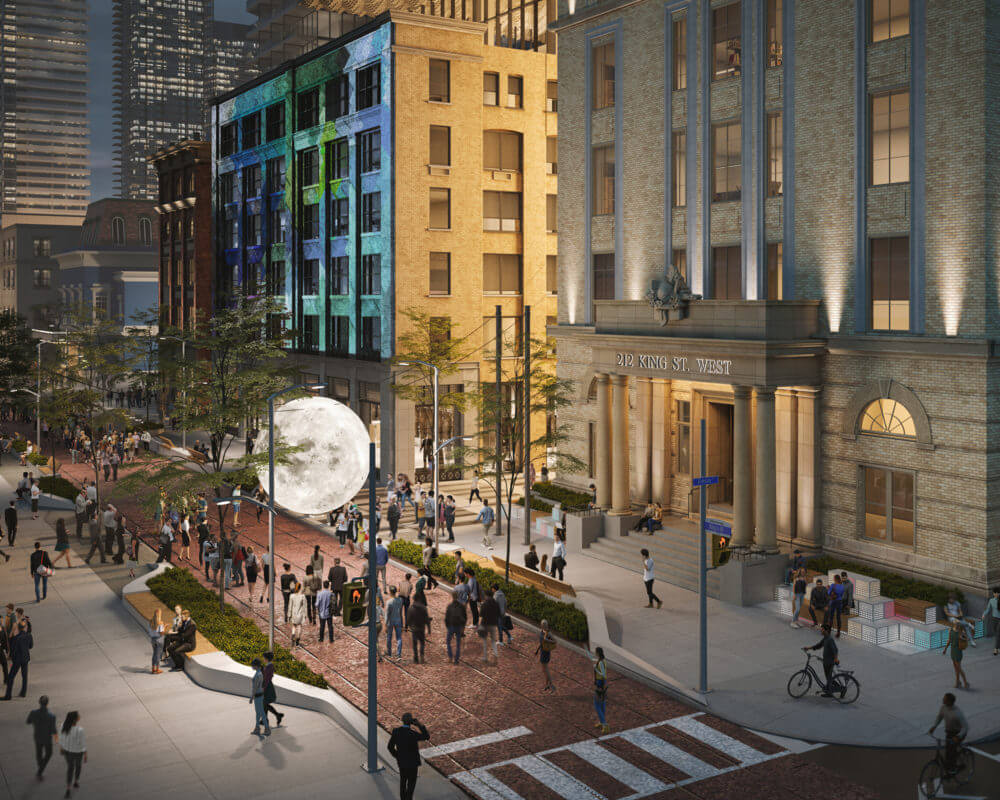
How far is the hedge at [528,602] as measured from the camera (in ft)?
93.5

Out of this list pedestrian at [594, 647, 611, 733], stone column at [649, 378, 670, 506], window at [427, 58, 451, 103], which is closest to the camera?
pedestrian at [594, 647, 611, 733]

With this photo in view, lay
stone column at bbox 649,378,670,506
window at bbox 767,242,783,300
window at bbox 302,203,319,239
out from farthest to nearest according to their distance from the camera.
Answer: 1. window at bbox 302,203,319,239
2. stone column at bbox 649,378,670,506
3. window at bbox 767,242,783,300

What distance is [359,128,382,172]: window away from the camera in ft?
194

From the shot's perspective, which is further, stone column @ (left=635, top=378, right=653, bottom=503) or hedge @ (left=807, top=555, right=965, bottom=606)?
stone column @ (left=635, top=378, right=653, bottom=503)

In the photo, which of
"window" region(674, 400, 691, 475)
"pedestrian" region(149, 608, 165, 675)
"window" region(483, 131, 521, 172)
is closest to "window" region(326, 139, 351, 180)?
"window" region(483, 131, 521, 172)

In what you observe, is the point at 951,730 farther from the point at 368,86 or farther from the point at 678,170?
the point at 368,86

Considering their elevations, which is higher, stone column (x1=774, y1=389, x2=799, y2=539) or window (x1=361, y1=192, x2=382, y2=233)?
window (x1=361, y1=192, x2=382, y2=233)

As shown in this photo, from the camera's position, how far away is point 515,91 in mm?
60688

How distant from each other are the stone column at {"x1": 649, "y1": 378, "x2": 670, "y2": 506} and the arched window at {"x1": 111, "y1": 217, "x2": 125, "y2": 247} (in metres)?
122

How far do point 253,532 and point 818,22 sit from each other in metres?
29.7

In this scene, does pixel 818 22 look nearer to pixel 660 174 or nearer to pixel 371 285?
pixel 660 174

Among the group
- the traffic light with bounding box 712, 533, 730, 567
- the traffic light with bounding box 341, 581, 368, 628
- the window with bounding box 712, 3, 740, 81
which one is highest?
the window with bounding box 712, 3, 740, 81

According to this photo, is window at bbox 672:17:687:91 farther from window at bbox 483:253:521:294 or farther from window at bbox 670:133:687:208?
window at bbox 483:253:521:294

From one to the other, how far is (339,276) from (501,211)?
36.7 feet
